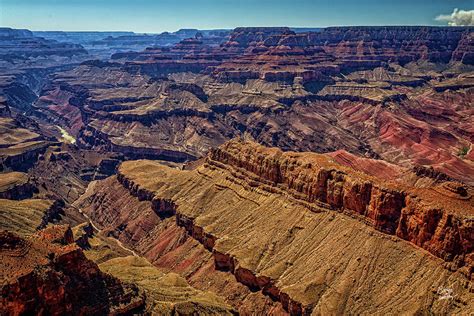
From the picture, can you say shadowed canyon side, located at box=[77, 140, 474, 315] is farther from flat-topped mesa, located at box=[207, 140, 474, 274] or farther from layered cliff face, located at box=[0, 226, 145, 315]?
layered cliff face, located at box=[0, 226, 145, 315]

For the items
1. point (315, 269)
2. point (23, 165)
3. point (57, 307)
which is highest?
point (57, 307)

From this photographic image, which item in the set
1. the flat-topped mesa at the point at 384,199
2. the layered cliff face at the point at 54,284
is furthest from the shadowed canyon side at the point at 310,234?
the layered cliff face at the point at 54,284

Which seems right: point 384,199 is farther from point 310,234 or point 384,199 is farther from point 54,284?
point 54,284

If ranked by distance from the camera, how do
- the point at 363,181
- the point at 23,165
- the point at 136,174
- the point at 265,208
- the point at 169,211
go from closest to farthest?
the point at 363,181 < the point at 265,208 < the point at 169,211 < the point at 136,174 < the point at 23,165

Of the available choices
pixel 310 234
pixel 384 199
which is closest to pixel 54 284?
pixel 310 234

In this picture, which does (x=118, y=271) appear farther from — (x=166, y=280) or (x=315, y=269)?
(x=315, y=269)

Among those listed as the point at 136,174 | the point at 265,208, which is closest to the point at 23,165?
the point at 136,174
